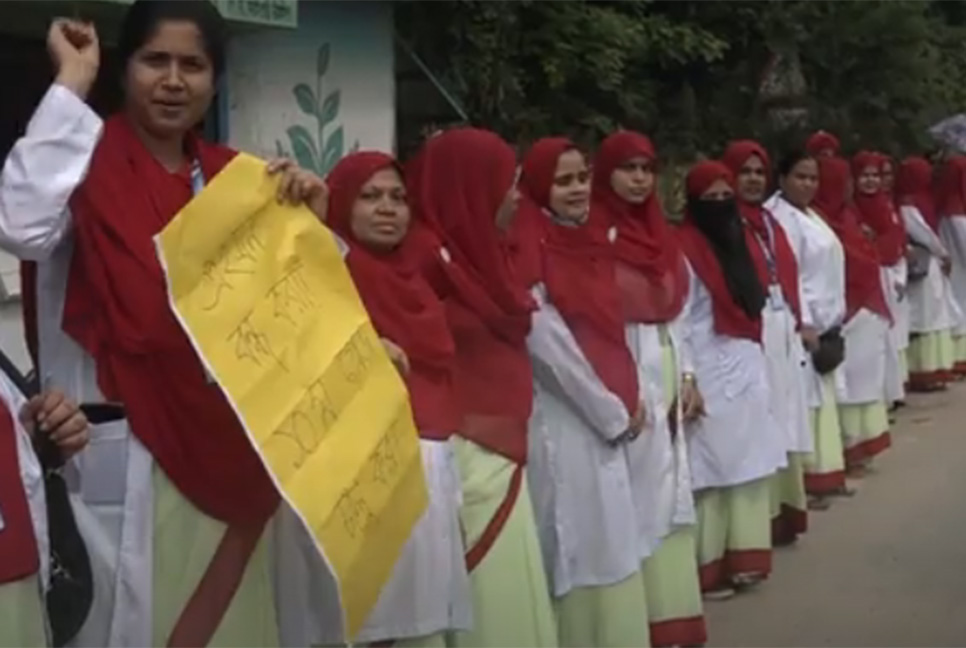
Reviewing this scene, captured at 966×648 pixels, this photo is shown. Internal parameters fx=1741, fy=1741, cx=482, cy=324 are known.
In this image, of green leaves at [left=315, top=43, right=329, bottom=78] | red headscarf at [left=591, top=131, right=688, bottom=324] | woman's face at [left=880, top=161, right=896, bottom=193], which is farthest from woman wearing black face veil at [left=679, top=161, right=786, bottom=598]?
woman's face at [left=880, top=161, right=896, bottom=193]

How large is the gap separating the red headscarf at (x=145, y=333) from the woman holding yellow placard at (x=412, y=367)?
0.91 meters

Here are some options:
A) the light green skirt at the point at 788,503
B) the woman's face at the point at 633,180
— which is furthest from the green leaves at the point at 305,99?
the woman's face at the point at 633,180

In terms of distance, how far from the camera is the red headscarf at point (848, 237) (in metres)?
8.86

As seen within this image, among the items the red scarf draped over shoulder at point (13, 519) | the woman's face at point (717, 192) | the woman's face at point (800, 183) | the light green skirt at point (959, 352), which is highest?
the woman's face at point (800, 183)

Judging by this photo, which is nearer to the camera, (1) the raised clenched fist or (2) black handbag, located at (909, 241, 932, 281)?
(1) the raised clenched fist

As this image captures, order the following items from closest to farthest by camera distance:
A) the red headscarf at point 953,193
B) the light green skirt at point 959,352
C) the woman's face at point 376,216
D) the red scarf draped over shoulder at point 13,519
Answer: the red scarf draped over shoulder at point 13,519
the woman's face at point 376,216
the red headscarf at point 953,193
the light green skirt at point 959,352

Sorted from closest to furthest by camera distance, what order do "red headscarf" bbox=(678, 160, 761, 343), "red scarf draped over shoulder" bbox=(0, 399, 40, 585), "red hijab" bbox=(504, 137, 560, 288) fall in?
1. "red scarf draped over shoulder" bbox=(0, 399, 40, 585)
2. "red hijab" bbox=(504, 137, 560, 288)
3. "red headscarf" bbox=(678, 160, 761, 343)

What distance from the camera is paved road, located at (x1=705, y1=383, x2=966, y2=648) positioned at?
6.25m

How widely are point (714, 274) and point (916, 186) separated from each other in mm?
6246

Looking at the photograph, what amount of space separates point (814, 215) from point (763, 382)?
1.85 metres

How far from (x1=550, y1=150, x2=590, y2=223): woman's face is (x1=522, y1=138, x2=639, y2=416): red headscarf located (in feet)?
0.06

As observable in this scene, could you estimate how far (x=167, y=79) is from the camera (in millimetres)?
3086

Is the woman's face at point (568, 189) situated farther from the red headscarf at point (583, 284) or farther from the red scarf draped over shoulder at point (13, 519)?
the red scarf draped over shoulder at point (13, 519)

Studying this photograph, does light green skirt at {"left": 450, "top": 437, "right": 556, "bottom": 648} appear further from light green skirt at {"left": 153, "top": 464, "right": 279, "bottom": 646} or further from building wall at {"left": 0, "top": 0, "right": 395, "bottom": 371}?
building wall at {"left": 0, "top": 0, "right": 395, "bottom": 371}
